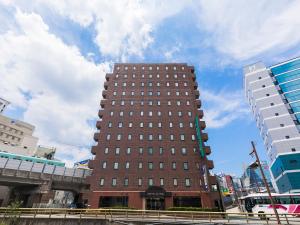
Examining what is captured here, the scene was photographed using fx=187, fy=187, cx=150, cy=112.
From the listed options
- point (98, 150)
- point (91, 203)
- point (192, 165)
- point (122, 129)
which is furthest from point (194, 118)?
point (91, 203)

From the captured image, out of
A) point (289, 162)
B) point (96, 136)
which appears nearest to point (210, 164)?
point (96, 136)

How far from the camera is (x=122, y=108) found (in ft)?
172

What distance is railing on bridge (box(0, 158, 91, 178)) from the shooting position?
39.7m

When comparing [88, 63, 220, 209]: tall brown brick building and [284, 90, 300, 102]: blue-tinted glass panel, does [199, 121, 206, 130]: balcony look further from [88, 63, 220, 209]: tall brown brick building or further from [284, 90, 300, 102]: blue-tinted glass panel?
[284, 90, 300, 102]: blue-tinted glass panel

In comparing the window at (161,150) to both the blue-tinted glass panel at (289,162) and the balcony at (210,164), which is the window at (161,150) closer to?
the balcony at (210,164)

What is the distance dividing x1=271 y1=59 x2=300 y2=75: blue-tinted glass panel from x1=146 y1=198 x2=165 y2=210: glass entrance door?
69467mm

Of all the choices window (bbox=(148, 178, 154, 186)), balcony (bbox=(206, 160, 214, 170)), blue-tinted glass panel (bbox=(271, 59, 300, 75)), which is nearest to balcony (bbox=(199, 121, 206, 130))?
balcony (bbox=(206, 160, 214, 170))

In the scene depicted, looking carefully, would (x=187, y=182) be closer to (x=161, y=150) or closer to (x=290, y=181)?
(x=161, y=150)

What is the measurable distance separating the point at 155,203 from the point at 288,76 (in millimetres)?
68718

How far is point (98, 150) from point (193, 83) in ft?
112

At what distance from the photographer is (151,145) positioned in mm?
46688

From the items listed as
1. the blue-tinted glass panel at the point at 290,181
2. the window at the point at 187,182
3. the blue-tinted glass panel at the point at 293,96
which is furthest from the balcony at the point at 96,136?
the blue-tinted glass panel at the point at 293,96

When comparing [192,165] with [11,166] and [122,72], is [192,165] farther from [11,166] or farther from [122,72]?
[11,166]

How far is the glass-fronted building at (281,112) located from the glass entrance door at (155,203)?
38.3m
